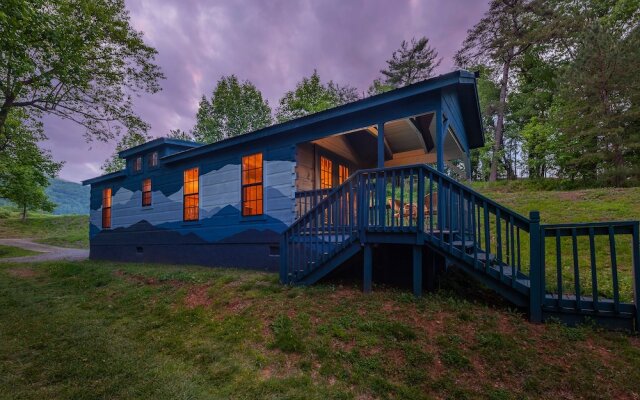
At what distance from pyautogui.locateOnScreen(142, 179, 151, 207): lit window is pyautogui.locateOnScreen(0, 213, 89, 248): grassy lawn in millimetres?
16812

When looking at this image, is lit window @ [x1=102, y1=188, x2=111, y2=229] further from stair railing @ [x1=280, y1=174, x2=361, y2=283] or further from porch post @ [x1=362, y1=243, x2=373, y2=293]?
porch post @ [x1=362, y1=243, x2=373, y2=293]

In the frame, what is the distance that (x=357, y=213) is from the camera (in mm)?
4945

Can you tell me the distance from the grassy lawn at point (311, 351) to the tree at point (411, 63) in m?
25.0

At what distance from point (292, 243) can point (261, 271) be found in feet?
7.61

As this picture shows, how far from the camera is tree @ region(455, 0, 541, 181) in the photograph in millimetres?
17891

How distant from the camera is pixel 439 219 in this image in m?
4.33

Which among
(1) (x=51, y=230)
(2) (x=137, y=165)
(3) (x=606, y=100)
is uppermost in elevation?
(3) (x=606, y=100)

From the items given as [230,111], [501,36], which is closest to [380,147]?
[501,36]

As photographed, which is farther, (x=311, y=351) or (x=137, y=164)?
(x=137, y=164)

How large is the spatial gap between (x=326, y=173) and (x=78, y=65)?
9116mm

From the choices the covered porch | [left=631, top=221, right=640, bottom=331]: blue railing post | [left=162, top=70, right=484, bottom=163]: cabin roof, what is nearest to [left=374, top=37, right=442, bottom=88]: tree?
the covered porch

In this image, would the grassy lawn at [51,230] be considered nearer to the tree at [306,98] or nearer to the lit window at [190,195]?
the lit window at [190,195]

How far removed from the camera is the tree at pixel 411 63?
24.8 m

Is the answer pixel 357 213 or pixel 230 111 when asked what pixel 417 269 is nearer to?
pixel 357 213
